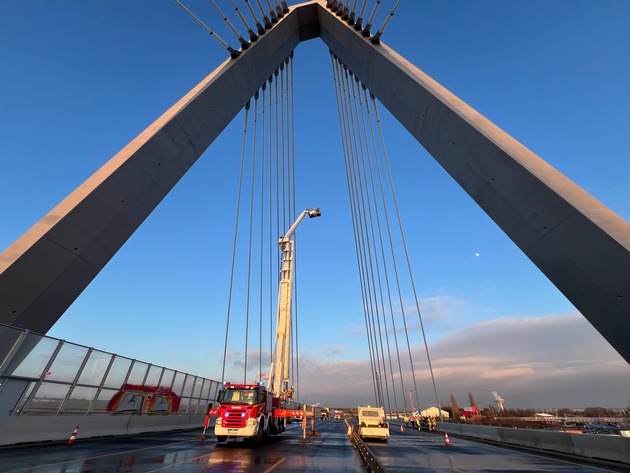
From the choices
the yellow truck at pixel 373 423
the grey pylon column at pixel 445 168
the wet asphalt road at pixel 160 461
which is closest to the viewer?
the grey pylon column at pixel 445 168

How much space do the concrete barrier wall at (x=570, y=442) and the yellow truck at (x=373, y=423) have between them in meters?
7.22

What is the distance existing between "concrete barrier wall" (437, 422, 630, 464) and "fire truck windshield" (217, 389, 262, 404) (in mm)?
13266

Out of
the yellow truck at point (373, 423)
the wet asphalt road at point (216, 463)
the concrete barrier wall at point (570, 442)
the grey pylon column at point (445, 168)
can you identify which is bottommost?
the wet asphalt road at point (216, 463)

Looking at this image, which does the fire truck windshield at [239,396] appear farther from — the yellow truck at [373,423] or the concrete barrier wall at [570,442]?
the concrete barrier wall at [570,442]

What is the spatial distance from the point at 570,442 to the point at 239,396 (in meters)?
14.3

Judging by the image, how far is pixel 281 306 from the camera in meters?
28.6

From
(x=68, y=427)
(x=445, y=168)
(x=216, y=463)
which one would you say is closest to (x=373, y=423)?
(x=216, y=463)

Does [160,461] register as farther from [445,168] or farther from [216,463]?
[445,168]

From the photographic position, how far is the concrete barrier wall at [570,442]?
11805mm

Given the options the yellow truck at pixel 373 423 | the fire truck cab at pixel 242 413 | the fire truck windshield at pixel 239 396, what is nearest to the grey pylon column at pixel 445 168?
the fire truck cab at pixel 242 413

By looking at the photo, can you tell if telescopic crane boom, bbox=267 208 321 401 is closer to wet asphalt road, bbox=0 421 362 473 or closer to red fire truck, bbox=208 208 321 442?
red fire truck, bbox=208 208 321 442

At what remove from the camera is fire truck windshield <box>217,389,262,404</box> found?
14.4 meters

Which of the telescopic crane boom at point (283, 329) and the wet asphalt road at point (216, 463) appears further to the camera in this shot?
the telescopic crane boom at point (283, 329)

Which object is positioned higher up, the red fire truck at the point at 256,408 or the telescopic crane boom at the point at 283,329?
the telescopic crane boom at the point at 283,329
